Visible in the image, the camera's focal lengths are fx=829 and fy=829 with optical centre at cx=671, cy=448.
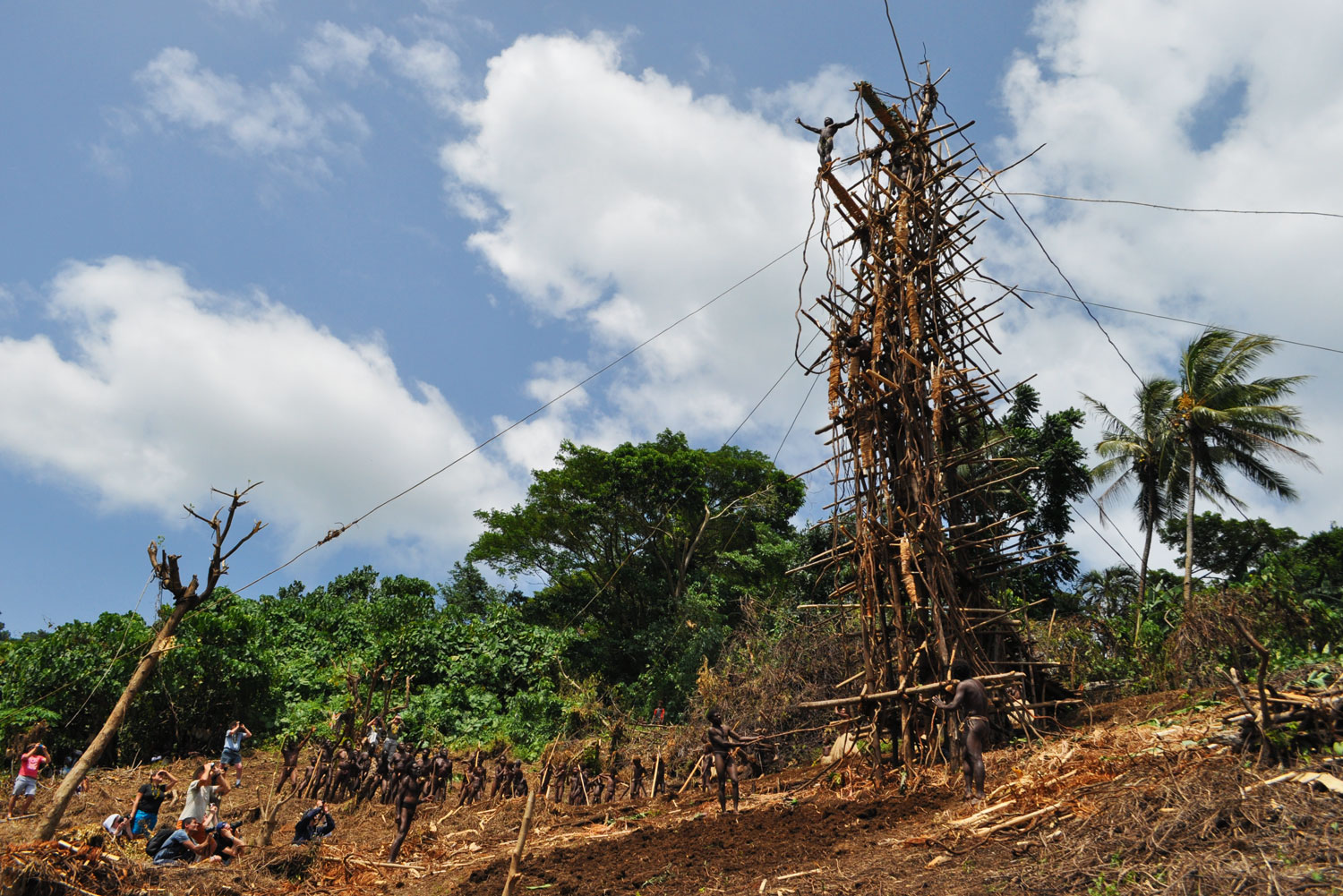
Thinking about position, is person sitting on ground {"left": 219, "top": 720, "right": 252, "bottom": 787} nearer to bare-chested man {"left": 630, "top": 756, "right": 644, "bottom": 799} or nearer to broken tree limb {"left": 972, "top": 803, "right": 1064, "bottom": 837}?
bare-chested man {"left": 630, "top": 756, "right": 644, "bottom": 799}

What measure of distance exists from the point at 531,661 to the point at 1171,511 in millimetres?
21313

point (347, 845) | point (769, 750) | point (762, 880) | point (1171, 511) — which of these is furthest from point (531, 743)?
point (1171, 511)

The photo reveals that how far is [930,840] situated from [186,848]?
318 inches

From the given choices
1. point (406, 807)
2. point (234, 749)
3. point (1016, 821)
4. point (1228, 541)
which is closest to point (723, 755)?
point (406, 807)

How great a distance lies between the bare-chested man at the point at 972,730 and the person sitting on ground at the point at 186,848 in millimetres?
8512

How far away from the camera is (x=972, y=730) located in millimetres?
8383

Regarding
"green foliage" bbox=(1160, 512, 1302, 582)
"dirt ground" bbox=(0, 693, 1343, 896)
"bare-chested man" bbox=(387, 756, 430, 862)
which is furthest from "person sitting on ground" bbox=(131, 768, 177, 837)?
"green foliage" bbox=(1160, 512, 1302, 582)

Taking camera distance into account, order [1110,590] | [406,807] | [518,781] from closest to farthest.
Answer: [406,807] < [518,781] < [1110,590]

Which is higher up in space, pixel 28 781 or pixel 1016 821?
pixel 1016 821

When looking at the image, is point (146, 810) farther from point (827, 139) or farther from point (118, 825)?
point (827, 139)

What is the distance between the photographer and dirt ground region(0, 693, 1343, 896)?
5480mm

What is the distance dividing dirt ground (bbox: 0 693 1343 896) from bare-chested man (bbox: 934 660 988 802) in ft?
0.65

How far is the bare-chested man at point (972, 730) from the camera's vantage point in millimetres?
8297

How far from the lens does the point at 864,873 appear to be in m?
6.65
